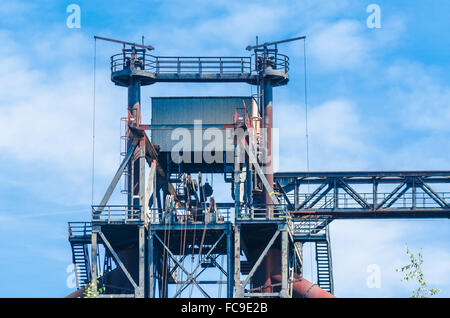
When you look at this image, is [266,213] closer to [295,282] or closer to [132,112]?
[295,282]

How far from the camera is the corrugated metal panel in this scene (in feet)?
244

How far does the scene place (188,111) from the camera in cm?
7475

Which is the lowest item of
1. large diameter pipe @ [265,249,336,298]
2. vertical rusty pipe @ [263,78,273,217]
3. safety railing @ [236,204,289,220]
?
large diameter pipe @ [265,249,336,298]

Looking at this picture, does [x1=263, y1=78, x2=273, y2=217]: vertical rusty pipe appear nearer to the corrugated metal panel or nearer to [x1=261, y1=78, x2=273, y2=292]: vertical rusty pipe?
[x1=261, y1=78, x2=273, y2=292]: vertical rusty pipe

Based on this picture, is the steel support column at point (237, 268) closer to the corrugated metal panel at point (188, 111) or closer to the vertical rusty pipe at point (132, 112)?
the vertical rusty pipe at point (132, 112)

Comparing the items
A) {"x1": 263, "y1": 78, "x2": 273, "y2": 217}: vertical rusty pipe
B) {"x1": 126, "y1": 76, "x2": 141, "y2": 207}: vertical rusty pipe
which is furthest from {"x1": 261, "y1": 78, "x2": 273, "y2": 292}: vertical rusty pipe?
{"x1": 126, "y1": 76, "x2": 141, "y2": 207}: vertical rusty pipe

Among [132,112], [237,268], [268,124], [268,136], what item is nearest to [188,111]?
[132,112]

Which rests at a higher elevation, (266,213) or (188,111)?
(188,111)

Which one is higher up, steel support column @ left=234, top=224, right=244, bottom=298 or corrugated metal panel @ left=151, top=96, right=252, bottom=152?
corrugated metal panel @ left=151, top=96, right=252, bottom=152

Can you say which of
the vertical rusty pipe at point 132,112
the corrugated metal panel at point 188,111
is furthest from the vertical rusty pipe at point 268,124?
the vertical rusty pipe at point 132,112

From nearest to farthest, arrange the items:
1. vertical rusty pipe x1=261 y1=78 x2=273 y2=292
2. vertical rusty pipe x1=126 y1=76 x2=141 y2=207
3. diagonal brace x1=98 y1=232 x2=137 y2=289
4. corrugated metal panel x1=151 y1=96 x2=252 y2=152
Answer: diagonal brace x1=98 y1=232 x2=137 y2=289
vertical rusty pipe x1=126 y1=76 x2=141 y2=207
corrugated metal panel x1=151 y1=96 x2=252 y2=152
vertical rusty pipe x1=261 y1=78 x2=273 y2=292
